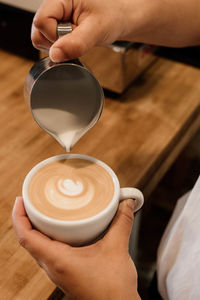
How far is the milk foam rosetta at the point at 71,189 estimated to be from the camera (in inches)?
24.8

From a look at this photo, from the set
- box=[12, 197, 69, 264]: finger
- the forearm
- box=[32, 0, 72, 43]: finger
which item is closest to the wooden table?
box=[12, 197, 69, 264]: finger

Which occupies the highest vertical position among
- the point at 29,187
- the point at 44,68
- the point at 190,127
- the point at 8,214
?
the point at 44,68

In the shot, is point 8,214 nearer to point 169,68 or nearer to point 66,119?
point 66,119

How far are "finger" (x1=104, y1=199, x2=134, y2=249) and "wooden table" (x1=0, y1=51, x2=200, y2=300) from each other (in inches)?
5.6

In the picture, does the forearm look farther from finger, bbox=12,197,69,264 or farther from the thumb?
finger, bbox=12,197,69,264

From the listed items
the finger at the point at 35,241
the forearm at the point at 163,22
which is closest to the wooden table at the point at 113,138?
the finger at the point at 35,241

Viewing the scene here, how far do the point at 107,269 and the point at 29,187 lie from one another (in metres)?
0.19

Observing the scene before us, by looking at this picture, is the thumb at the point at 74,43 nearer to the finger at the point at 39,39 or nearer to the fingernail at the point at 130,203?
the finger at the point at 39,39

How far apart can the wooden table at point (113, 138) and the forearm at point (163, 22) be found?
199mm

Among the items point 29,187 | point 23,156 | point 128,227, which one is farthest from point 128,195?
point 23,156

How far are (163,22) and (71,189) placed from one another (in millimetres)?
459

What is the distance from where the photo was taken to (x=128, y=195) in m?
0.66

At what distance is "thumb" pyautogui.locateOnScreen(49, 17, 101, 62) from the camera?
618 mm

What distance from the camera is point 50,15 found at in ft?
2.33
